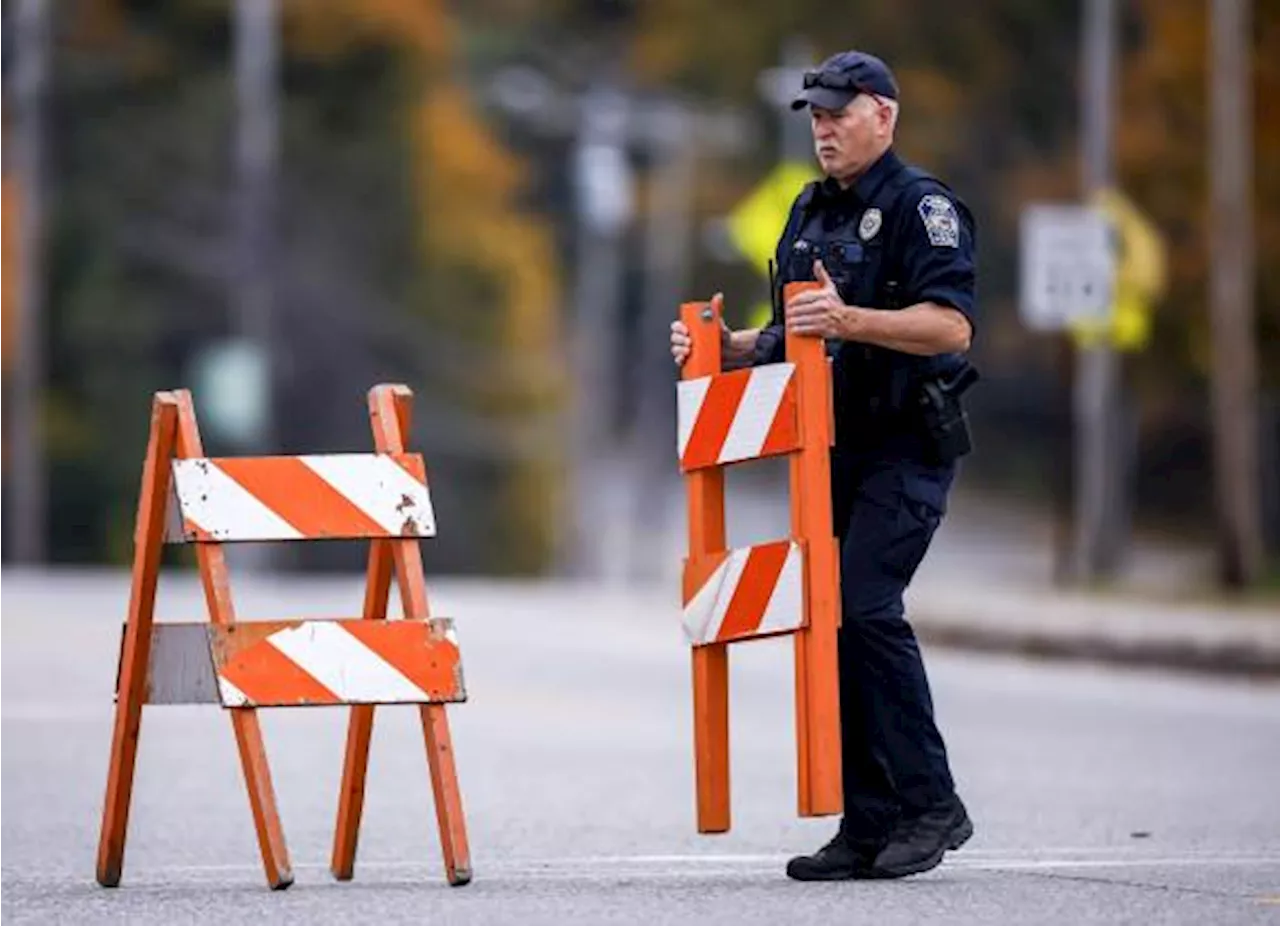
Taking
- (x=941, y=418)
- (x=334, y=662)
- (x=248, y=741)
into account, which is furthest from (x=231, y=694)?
(x=941, y=418)

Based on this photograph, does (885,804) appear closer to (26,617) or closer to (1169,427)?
(26,617)

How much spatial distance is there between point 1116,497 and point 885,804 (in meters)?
36.8

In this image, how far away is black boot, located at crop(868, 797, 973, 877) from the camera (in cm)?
1044

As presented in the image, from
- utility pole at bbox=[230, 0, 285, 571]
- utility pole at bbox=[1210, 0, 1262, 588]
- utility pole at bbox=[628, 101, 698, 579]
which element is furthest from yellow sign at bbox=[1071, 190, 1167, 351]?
utility pole at bbox=[628, 101, 698, 579]

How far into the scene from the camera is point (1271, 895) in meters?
10.3

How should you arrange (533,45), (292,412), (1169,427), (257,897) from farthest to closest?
(533,45) < (292,412) < (1169,427) < (257,897)

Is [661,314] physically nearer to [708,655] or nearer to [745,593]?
[708,655]

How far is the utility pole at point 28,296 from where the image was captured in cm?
5716

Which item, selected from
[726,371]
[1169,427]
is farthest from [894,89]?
[1169,427]

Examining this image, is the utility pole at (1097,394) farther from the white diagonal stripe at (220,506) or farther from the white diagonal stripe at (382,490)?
the white diagonal stripe at (220,506)

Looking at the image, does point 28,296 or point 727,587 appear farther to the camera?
point 28,296

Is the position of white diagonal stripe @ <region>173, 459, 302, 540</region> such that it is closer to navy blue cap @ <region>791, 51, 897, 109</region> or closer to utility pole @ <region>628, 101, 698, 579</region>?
navy blue cap @ <region>791, 51, 897, 109</region>

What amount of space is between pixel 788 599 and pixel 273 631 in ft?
Result: 4.14

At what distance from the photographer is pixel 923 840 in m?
10.5
